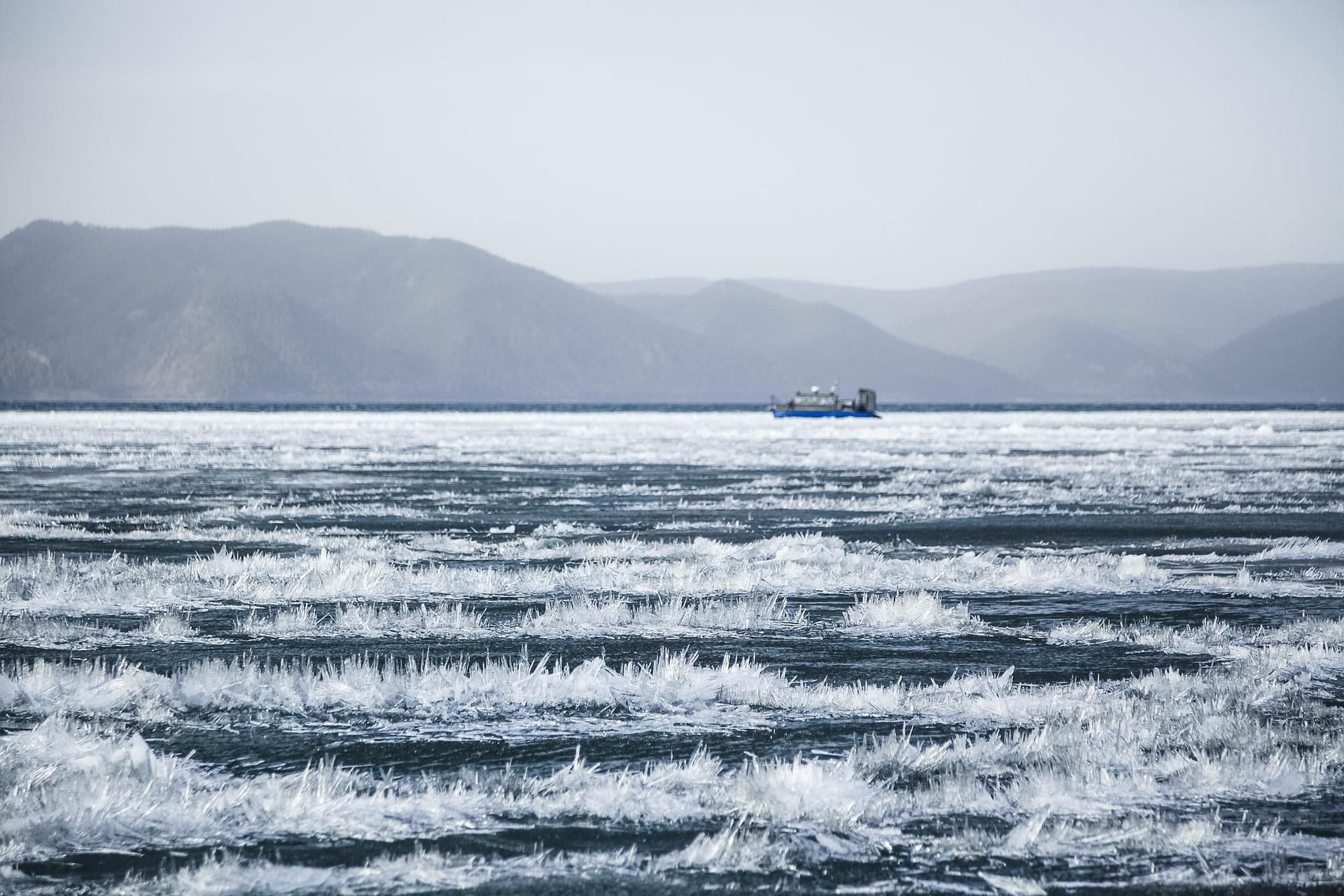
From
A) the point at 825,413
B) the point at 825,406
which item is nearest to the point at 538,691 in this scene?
the point at 825,413

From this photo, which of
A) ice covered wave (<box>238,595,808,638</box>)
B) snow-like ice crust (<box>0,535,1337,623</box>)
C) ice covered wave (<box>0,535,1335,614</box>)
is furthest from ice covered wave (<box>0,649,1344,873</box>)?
snow-like ice crust (<box>0,535,1337,623</box>)

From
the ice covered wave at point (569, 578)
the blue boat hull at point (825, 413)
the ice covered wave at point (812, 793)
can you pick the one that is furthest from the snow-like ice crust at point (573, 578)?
the blue boat hull at point (825, 413)

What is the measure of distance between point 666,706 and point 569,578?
272 inches

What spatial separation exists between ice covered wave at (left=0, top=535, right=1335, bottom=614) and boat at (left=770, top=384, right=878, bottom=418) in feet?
359

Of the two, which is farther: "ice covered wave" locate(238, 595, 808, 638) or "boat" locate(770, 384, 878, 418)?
"boat" locate(770, 384, 878, 418)

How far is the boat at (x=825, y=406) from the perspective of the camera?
12800 centimetres

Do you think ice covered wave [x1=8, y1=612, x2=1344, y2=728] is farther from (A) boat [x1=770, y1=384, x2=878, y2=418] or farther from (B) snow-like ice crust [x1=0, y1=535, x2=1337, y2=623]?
(A) boat [x1=770, y1=384, x2=878, y2=418]

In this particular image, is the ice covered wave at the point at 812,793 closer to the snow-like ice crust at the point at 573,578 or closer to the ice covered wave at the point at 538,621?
the ice covered wave at the point at 538,621

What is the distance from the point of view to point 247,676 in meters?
9.81

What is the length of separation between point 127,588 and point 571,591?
5.20m

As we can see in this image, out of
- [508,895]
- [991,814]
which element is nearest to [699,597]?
[991,814]

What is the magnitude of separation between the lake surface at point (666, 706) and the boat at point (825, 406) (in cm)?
10355

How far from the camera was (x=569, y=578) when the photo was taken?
16266 millimetres

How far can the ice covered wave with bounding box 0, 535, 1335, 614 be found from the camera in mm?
14750
